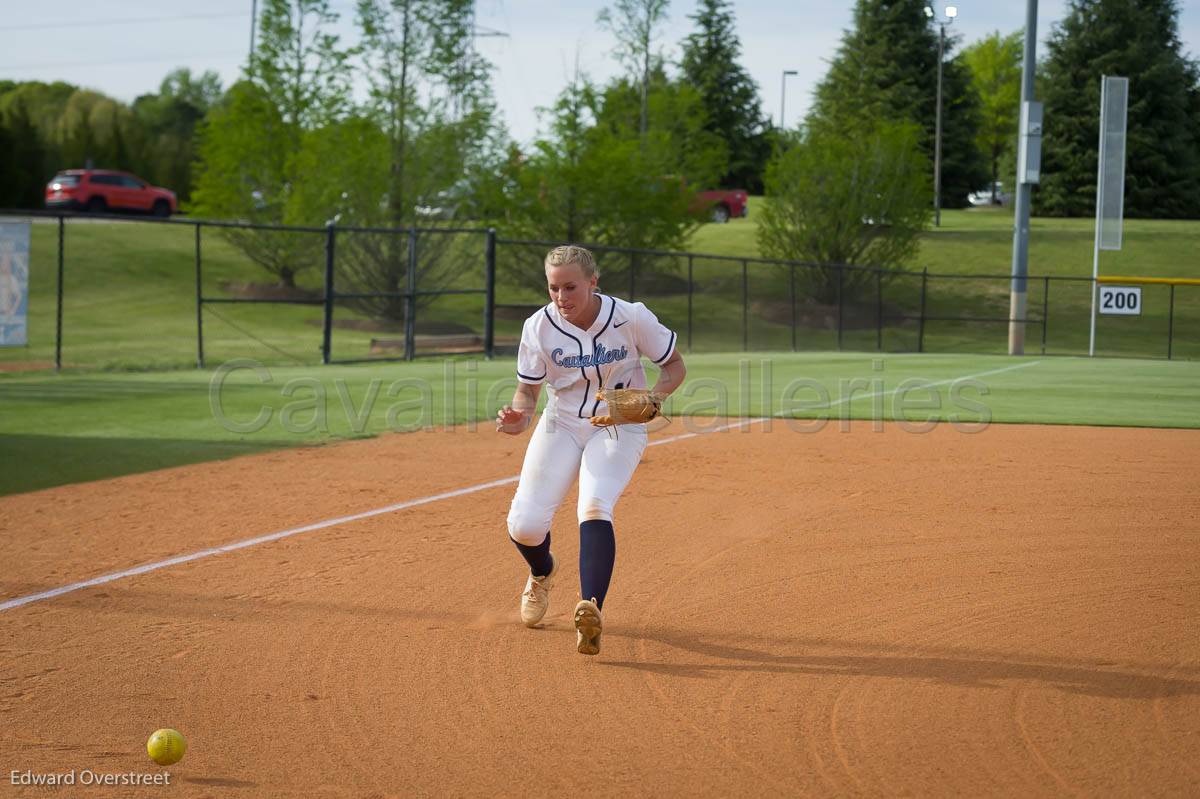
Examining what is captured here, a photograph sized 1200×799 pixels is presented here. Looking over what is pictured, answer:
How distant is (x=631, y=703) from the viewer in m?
4.68

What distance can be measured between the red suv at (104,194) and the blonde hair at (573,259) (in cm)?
4475

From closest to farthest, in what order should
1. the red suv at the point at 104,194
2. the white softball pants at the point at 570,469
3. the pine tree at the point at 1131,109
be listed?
the white softball pants at the point at 570,469
the red suv at the point at 104,194
the pine tree at the point at 1131,109

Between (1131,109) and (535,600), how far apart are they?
63.9 metres

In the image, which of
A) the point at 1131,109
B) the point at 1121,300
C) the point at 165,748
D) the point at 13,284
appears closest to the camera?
the point at 165,748

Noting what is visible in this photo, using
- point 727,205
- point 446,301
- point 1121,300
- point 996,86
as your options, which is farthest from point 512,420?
point 996,86

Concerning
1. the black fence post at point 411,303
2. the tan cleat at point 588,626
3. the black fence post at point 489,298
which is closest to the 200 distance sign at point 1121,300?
the black fence post at point 489,298

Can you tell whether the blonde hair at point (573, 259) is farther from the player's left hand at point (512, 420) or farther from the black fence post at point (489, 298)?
the black fence post at point (489, 298)

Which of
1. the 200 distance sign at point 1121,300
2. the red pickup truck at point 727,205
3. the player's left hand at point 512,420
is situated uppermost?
the red pickup truck at point 727,205

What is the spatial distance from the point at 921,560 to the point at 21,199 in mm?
50483

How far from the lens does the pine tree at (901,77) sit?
6938 centimetres

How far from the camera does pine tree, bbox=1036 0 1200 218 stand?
203ft

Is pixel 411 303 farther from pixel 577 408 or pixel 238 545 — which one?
pixel 577 408

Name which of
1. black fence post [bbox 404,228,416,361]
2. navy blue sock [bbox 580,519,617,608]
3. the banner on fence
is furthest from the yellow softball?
black fence post [bbox 404,228,416,361]

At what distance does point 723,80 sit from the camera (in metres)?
76.3
